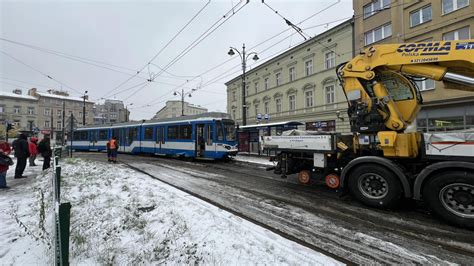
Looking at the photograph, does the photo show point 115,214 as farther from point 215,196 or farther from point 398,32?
point 398,32

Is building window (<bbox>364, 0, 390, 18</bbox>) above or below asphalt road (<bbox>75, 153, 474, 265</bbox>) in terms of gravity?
above

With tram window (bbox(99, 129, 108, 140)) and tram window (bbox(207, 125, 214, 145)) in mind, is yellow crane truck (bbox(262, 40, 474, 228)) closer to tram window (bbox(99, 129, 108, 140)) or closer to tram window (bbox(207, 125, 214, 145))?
Answer: tram window (bbox(207, 125, 214, 145))

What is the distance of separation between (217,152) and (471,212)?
11.5m

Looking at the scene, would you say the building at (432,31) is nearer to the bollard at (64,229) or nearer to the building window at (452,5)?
the building window at (452,5)

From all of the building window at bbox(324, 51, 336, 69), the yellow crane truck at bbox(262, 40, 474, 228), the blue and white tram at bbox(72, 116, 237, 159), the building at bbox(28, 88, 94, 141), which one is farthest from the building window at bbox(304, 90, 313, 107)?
the building at bbox(28, 88, 94, 141)

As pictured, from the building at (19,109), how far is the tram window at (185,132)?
63514 mm

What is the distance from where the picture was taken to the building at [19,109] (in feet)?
190

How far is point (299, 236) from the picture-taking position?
3830mm

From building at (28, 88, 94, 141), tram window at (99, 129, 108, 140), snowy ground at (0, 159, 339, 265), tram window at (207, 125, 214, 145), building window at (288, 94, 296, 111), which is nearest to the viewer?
snowy ground at (0, 159, 339, 265)

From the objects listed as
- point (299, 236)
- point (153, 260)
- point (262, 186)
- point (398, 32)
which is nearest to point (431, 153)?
point (299, 236)

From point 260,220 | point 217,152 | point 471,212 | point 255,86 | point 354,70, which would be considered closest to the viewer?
point 471,212

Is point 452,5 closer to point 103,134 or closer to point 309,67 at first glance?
point 309,67

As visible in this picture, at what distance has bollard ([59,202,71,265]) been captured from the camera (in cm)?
187

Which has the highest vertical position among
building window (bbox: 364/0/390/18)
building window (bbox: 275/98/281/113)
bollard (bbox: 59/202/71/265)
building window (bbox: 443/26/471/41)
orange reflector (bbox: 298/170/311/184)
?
building window (bbox: 364/0/390/18)
